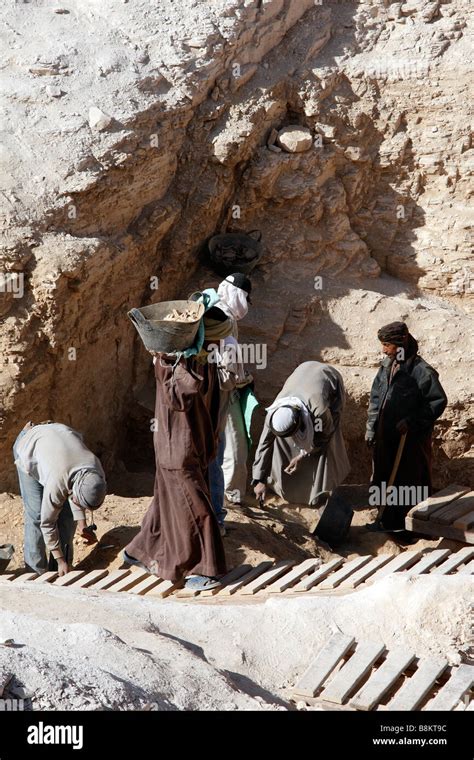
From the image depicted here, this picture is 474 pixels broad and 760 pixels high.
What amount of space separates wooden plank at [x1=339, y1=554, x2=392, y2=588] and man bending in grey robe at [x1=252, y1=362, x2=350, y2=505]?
0.99 m

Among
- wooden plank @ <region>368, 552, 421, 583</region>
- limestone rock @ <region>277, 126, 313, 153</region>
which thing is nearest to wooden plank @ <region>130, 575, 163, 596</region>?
wooden plank @ <region>368, 552, 421, 583</region>

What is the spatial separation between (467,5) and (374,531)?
16.4ft

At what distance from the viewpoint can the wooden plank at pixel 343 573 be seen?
6.55m

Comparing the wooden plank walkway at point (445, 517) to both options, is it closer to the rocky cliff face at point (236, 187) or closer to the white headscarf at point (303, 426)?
the white headscarf at point (303, 426)

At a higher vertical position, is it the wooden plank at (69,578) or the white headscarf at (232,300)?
the white headscarf at (232,300)

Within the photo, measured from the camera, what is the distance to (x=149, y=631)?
546 cm

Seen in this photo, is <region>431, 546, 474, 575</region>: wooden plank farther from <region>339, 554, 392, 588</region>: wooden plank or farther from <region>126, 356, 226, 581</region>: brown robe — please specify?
<region>126, 356, 226, 581</region>: brown robe

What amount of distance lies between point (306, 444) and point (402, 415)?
0.96m

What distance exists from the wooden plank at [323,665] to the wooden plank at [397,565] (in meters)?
1.19

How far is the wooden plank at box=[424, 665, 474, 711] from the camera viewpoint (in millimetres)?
4898

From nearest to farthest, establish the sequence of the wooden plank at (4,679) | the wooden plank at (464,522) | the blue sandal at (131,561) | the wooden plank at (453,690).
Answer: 1. the wooden plank at (4,679)
2. the wooden plank at (453,690)
3. the blue sandal at (131,561)
4. the wooden plank at (464,522)

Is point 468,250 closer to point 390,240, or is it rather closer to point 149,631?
point 390,240

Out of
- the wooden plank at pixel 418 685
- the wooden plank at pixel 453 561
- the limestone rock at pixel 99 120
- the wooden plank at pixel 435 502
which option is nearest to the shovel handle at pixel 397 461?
the wooden plank at pixel 435 502

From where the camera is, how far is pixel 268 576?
264 inches
